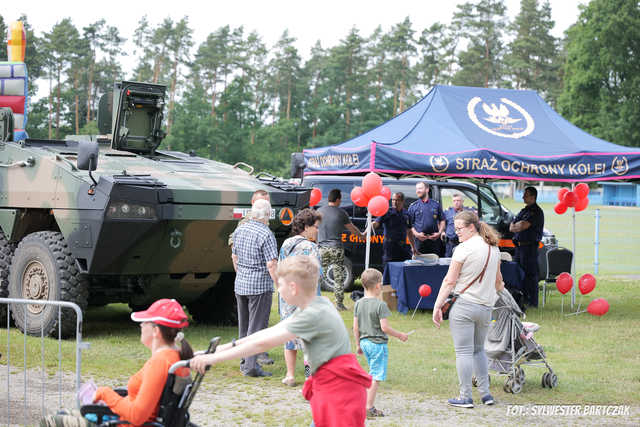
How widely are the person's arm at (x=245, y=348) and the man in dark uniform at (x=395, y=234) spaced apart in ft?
28.8

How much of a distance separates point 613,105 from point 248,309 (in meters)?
52.7

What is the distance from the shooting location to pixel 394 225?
41.2 ft

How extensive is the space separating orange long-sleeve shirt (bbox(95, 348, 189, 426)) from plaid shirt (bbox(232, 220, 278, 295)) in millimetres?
3499

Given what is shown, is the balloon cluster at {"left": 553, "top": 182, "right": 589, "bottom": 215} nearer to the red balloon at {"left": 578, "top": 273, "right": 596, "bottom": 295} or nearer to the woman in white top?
the red balloon at {"left": 578, "top": 273, "right": 596, "bottom": 295}

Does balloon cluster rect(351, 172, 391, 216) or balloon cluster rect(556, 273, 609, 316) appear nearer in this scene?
balloon cluster rect(351, 172, 391, 216)

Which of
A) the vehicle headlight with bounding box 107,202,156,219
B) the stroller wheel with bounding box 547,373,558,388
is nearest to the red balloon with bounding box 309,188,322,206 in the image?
the vehicle headlight with bounding box 107,202,156,219

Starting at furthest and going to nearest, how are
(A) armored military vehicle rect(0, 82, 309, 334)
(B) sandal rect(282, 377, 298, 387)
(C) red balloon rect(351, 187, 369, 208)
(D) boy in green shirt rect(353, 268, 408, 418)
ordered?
1. (C) red balloon rect(351, 187, 369, 208)
2. (A) armored military vehicle rect(0, 82, 309, 334)
3. (B) sandal rect(282, 377, 298, 387)
4. (D) boy in green shirt rect(353, 268, 408, 418)

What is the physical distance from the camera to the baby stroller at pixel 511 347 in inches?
280

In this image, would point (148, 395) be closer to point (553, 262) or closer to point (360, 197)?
point (360, 197)

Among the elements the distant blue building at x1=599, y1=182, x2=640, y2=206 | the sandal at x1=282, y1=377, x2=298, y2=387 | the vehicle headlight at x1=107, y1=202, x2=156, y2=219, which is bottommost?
the sandal at x1=282, y1=377, x2=298, y2=387

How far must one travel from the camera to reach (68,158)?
9.09 metres

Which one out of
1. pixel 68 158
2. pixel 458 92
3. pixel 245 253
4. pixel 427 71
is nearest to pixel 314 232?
pixel 245 253

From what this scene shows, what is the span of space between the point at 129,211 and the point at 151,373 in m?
4.62

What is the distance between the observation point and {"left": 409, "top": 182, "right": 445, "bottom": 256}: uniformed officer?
12719 mm
